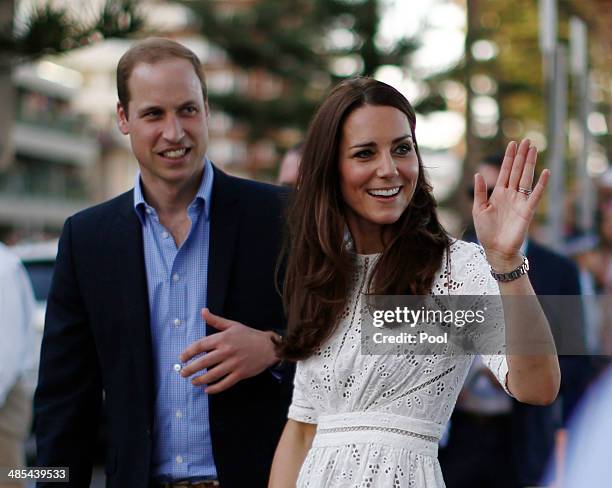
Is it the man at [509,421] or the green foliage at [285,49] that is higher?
the green foliage at [285,49]

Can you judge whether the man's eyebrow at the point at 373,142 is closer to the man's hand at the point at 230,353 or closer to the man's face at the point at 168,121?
the man's hand at the point at 230,353

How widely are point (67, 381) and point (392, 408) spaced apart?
54.9 inches

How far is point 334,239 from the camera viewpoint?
303 cm

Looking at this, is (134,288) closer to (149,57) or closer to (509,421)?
(149,57)

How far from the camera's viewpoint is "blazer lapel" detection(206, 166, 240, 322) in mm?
3662

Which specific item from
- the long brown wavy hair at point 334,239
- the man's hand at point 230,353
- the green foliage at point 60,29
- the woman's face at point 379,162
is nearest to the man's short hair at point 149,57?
the man's hand at point 230,353

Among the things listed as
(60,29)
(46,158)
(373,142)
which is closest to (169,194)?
(373,142)

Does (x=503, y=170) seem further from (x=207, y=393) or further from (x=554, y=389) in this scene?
(x=207, y=393)

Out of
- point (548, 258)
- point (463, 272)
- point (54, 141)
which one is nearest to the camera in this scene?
point (463, 272)

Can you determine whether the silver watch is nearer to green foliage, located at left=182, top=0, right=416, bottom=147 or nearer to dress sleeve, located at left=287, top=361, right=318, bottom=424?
dress sleeve, located at left=287, top=361, right=318, bottom=424

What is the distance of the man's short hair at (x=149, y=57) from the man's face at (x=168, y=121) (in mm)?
26

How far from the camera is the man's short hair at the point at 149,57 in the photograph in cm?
385

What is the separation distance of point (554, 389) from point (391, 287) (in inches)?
20.4

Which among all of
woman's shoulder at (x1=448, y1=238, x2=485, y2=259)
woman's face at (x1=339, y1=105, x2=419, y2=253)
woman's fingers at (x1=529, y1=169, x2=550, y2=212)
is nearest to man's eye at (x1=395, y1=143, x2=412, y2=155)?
woman's face at (x1=339, y1=105, x2=419, y2=253)
